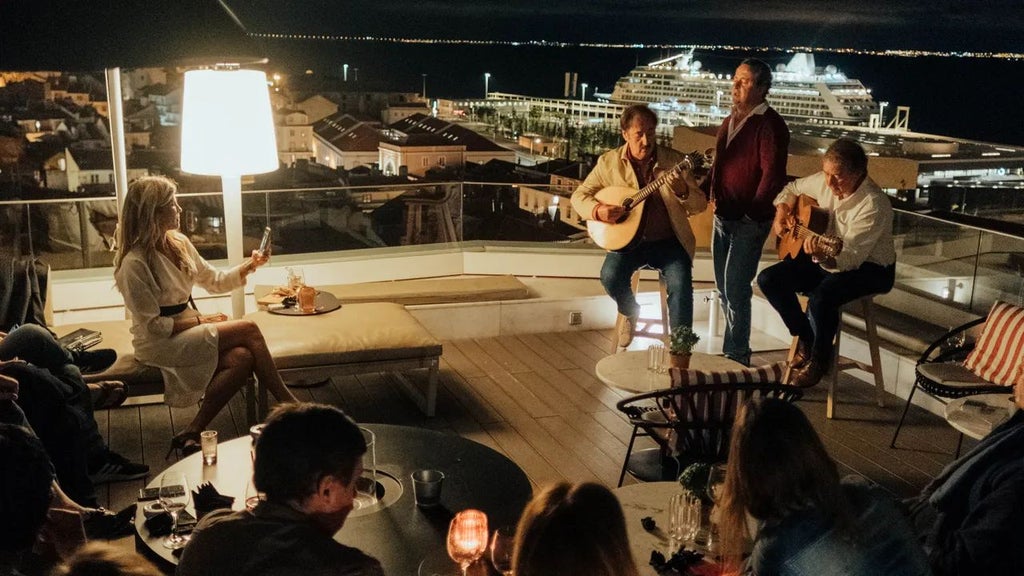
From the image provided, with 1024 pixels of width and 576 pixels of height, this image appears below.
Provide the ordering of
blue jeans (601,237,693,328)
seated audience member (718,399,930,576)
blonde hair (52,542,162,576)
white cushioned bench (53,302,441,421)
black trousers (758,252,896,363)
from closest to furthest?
1. blonde hair (52,542,162,576)
2. seated audience member (718,399,930,576)
3. white cushioned bench (53,302,441,421)
4. black trousers (758,252,896,363)
5. blue jeans (601,237,693,328)

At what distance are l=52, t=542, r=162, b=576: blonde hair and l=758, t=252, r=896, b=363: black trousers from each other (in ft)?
14.0

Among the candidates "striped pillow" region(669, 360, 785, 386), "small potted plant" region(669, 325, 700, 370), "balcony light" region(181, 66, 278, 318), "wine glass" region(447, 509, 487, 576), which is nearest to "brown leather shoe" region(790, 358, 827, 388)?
"small potted plant" region(669, 325, 700, 370)

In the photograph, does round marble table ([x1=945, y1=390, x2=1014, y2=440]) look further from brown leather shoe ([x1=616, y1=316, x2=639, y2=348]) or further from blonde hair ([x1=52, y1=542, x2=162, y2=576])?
blonde hair ([x1=52, y1=542, x2=162, y2=576])

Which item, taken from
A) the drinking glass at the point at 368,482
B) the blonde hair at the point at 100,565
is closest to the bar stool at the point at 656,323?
the drinking glass at the point at 368,482

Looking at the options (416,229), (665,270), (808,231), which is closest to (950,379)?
(808,231)

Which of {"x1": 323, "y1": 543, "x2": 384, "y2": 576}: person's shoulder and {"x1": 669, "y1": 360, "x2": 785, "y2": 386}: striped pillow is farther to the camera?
{"x1": 669, "y1": 360, "x2": 785, "y2": 386}: striped pillow

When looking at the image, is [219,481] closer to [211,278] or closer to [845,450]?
[211,278]

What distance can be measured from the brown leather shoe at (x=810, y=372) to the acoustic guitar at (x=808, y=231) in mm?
607

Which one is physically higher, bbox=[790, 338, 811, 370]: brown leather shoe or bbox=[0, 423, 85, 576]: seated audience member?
bbox=[0, 423, 85, 576]: seated audience member

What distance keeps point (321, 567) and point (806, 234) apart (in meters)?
3.75

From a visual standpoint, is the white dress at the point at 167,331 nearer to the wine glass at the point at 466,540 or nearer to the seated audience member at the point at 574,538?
the wine glass at the point at 466,540

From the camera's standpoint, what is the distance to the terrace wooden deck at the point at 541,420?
449cm

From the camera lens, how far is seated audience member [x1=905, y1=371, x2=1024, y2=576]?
220 centimetres

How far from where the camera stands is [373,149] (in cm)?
2189
